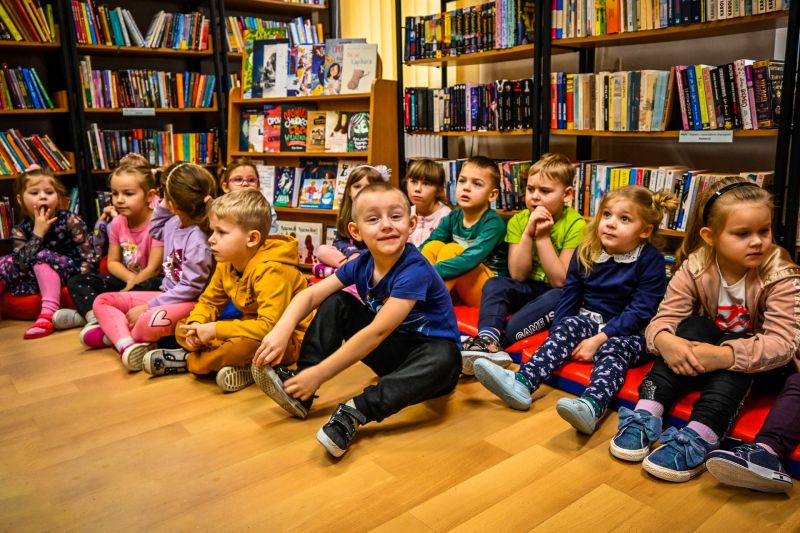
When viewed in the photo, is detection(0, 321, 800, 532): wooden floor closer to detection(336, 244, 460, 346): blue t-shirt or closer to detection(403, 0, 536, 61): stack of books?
detection(336, 244, 460, 346): blue t-shirt

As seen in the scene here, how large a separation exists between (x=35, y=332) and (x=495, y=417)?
7.50 ft

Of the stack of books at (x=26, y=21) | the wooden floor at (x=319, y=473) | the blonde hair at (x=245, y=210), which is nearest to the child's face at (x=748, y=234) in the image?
the wooden floor at (x=319, y=473)

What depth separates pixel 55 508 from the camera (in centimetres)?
160

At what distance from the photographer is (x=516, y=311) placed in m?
2.75

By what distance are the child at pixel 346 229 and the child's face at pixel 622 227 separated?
128 cm

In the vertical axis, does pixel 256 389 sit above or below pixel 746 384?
below

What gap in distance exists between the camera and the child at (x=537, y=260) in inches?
102

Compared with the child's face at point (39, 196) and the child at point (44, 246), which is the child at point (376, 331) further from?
the child's face at point (39, 196)

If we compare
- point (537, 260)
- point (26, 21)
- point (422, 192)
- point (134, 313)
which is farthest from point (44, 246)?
point (537, 260)

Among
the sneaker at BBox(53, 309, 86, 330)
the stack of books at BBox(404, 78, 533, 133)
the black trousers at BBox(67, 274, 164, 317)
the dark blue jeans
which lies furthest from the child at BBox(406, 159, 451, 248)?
the sneaker at BBox(53, 309, 86, 330)

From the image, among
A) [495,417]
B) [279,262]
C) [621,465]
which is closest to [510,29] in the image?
[279,262]

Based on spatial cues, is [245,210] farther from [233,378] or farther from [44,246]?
[44,246]

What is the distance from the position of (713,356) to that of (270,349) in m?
1.30

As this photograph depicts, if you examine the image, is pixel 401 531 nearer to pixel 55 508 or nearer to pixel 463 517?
pixel 463 517
